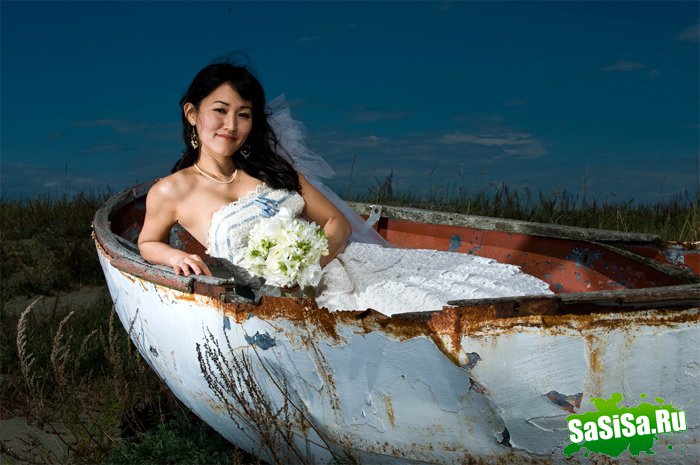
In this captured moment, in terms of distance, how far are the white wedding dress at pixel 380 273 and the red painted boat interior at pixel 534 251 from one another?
598 mm

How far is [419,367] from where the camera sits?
2480 millimetres

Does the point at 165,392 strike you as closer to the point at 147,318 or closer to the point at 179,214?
the point at 147,318

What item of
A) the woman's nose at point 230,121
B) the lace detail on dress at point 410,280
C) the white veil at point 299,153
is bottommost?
the lace detail on dress at point 410,280

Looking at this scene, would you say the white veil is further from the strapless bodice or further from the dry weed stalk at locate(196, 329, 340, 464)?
the dry weed stalk at locate(196, 329, 340, 464)

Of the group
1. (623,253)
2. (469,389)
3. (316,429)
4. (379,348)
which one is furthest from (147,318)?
(623,253)

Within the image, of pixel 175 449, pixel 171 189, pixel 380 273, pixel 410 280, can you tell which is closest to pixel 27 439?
pixel 175 449

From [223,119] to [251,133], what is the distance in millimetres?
256

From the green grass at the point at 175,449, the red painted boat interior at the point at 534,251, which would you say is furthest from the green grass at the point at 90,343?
the red painted boat interior at the point at 534,251

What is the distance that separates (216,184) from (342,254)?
0.77 m

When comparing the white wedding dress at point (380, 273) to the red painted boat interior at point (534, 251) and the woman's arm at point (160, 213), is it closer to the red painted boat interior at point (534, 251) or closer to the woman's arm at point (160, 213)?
the woman's arm at point (160, 213)

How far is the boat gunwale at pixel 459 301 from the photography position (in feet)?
7.84

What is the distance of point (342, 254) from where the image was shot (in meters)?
4.04

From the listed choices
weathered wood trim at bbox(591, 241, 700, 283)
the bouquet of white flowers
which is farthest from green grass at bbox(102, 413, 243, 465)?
weathered wood trim at bbox(591, 241, 700, 283)

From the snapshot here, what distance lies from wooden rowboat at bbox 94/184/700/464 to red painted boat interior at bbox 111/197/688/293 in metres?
1.38
